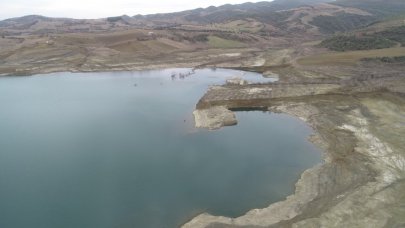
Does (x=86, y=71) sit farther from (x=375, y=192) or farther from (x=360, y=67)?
(x=375, y=192)

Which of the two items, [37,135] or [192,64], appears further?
[192,64]

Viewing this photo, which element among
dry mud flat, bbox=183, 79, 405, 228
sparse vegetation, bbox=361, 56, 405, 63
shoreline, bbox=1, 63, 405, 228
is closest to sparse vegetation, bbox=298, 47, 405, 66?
sparse vegetation, bbox=361, 56, 405, 63

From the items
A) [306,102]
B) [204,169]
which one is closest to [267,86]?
[306,102]

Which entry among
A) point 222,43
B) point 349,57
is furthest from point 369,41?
point 222,43

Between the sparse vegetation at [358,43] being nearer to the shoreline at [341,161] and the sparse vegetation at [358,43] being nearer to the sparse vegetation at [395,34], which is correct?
the sparse vegetation at [395,34]

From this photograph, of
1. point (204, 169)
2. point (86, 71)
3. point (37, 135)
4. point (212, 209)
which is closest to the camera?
point (212, 209)
